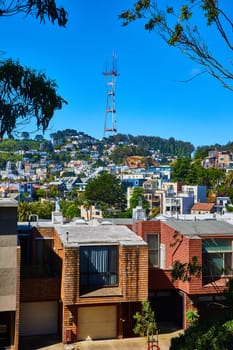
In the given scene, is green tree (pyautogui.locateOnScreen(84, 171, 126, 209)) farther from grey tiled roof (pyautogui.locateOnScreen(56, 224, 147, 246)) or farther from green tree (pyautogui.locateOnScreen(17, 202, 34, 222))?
grey tiled roof (pyautogui.locateOnScreen(56, 224, 147, 246))

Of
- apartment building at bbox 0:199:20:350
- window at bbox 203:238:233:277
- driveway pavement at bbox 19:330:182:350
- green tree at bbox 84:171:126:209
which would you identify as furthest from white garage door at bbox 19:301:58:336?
green tree at bbox 84:171:126:209

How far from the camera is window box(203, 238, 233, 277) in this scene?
1748 cm

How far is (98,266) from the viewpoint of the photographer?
16.7 metres

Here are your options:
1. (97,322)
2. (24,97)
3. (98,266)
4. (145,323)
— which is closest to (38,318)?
(97,322)

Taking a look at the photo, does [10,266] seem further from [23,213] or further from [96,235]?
[23,213]

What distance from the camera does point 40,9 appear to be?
780cm

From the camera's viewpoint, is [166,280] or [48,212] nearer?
[166,280]

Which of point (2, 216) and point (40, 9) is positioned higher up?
point (40, 9)

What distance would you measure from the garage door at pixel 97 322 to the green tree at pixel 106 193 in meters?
73.8

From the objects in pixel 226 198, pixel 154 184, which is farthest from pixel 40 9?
pixel 154 184

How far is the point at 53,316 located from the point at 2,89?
39.3 ft

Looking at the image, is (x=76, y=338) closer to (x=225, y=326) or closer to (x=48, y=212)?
(x=225, y=326)

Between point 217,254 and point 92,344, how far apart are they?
575cm

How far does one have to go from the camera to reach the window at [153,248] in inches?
782
